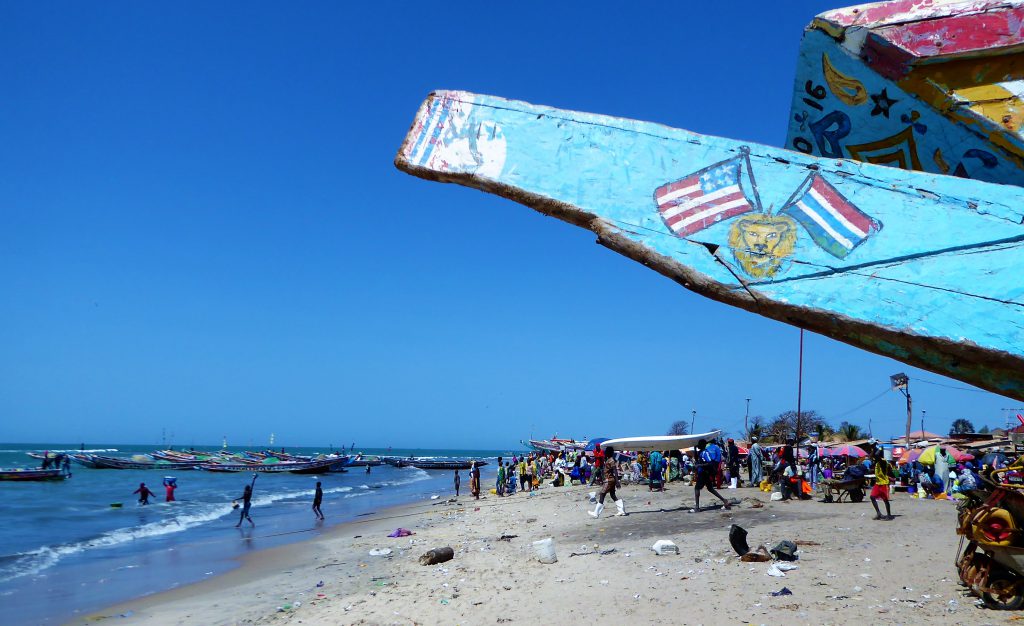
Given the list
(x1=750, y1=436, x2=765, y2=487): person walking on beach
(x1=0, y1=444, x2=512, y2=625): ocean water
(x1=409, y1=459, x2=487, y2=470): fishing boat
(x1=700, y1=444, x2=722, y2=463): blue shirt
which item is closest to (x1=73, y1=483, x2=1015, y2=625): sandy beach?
(x1=700, y1=444, x2=722, y2=463): blue shirt

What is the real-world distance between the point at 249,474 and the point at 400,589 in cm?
5425

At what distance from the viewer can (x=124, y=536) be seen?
→ 21016 millimetres

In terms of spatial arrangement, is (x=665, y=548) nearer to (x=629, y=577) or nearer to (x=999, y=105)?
(x=629, y=577)

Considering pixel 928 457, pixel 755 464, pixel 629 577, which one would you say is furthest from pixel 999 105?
pixel 755 464

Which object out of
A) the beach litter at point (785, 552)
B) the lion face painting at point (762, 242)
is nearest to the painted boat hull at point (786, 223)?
the lion face painting at point (762, 242)

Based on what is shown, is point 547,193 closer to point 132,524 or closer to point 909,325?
point 909,325

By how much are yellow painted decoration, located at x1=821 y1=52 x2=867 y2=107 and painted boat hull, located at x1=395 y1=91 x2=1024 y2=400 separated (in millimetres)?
510

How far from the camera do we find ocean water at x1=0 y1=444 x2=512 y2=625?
13.1m

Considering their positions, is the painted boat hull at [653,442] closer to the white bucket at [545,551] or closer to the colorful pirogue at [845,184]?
the white bucket at [545,551]

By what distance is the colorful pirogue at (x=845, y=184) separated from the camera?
1840mm

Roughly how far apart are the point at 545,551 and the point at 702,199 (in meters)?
8.84

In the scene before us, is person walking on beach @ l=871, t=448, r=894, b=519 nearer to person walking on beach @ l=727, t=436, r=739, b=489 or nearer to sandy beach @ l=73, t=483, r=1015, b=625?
sandy beach @ l=73, t=483, r=1015, b=625

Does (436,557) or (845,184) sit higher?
(845,184)

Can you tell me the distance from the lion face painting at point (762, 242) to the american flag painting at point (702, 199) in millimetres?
54
